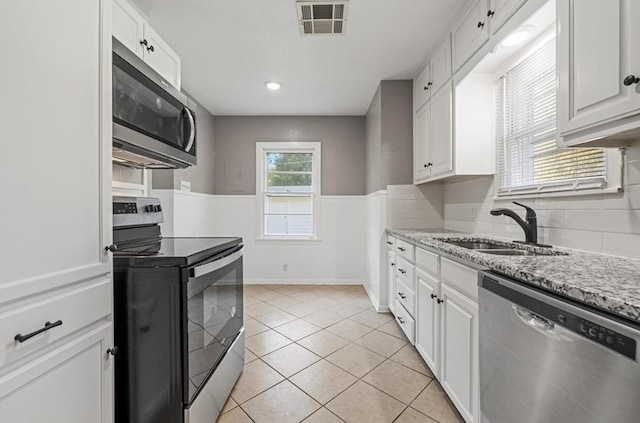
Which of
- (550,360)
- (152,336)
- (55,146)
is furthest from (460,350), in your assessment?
(55,146)

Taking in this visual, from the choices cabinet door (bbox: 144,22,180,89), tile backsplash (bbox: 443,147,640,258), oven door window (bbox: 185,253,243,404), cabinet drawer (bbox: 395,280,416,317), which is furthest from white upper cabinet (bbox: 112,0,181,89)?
tile backsplash (bbox: 443,147,640,258)

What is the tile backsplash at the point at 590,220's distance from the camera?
4.09ft

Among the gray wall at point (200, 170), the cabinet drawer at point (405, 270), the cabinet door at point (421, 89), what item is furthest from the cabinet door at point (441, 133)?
the gray wall at point (200, 170)

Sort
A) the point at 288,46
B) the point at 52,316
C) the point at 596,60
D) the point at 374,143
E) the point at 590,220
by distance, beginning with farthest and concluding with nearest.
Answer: the point at 374,143 → the point at 288,46 → the point at 590,220 → the point at 596,60 → the point at 52,316

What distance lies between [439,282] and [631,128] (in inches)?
43.1

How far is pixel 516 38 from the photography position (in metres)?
1.69

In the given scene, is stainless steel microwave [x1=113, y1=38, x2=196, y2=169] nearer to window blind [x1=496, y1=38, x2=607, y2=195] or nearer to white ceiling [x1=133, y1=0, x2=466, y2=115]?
white ceiling [x1=133, y1=0, x2=466, y2=115]

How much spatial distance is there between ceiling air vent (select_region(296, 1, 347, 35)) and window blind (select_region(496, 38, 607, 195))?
124cm

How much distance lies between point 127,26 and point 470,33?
2.14 meters

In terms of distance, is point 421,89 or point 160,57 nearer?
point 160,57

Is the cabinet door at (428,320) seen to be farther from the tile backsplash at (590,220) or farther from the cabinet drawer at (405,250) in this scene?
the tile backsplash at (590,220)

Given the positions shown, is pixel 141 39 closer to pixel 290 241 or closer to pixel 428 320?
pixel 428 320

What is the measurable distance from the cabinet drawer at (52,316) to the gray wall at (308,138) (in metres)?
3.49

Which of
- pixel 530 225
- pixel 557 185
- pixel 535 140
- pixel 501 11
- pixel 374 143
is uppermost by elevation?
pixel 501 11
